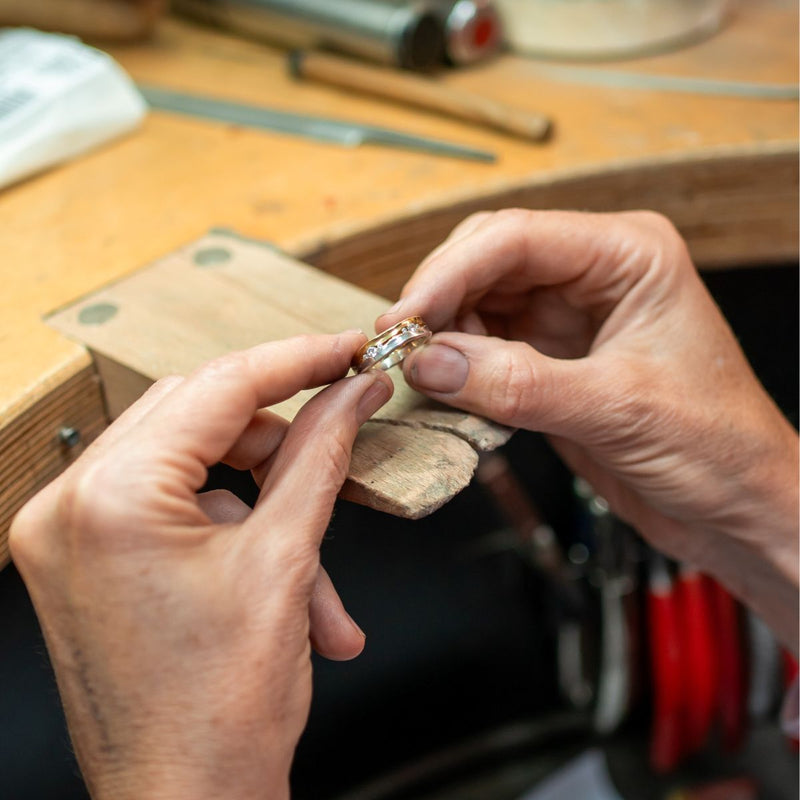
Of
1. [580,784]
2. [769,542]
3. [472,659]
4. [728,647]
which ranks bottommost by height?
[580,784]

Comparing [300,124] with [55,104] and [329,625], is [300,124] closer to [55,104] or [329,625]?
[55,104]

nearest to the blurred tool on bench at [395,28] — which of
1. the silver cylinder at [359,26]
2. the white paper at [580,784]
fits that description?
the silver cylinder at [359,26]

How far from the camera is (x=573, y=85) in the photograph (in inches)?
33.4

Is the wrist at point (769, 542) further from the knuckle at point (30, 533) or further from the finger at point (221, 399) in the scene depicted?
the knuckle at point (30, 533)

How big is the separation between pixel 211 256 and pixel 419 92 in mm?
312

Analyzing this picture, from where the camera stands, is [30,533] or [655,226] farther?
[655,226]

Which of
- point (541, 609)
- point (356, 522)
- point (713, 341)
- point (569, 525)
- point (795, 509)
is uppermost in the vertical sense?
point (713, 341)

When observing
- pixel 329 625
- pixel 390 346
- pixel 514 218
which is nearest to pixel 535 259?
pixel 514 218

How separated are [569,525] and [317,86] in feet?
2.08

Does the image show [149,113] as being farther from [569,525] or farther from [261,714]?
[569,525]

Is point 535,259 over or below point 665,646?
over

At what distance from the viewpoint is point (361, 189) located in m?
0.67

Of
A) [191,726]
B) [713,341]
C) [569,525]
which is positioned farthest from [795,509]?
[569,525]

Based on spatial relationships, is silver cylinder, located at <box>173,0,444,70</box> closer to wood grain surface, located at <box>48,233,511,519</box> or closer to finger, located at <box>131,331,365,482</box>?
wood grain surface, located at <box>48,233,511,519</box>
